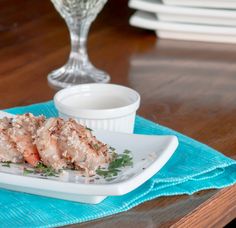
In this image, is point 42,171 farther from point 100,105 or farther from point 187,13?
point 187,13

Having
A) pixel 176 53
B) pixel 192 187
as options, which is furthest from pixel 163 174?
pixel 176 53

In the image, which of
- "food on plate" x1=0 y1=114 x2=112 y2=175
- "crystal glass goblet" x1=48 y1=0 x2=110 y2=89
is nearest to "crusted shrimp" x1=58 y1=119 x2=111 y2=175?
"food on plate" x1=0 y1=114 x2=112 y2=175

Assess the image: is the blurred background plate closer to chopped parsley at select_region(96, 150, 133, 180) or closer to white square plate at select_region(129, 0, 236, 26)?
white square plate at select_region(129, 0, 236, 26)

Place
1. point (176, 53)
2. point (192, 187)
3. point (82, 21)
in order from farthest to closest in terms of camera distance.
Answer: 1. point (176, 53)
2. point (82, 21)
3. point (192, 187)

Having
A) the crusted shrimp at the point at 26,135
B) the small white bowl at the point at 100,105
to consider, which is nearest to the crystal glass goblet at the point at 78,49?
the small white bowl at the point at 100,105

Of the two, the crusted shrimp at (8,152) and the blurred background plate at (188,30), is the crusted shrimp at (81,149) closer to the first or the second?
the crusted shrimp at (8,152)

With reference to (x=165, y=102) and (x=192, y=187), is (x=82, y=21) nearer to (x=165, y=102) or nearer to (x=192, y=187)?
(x=165, y=102)
